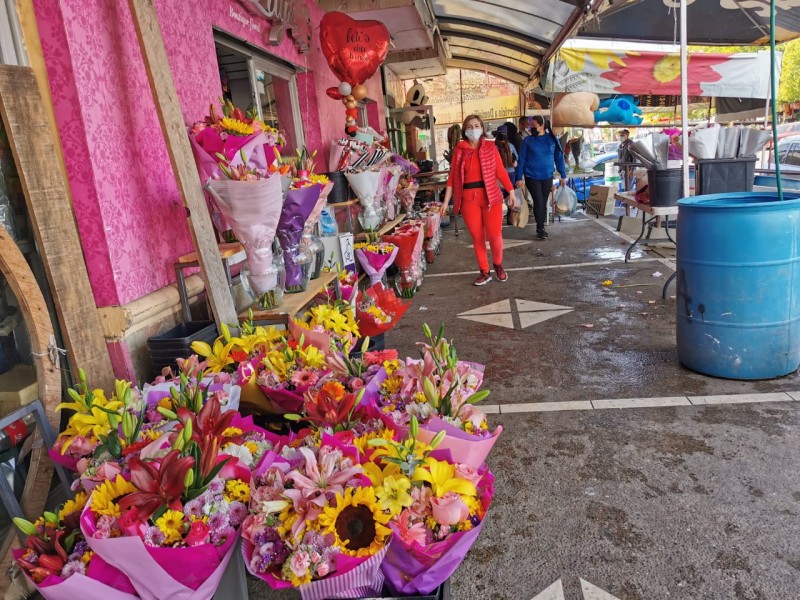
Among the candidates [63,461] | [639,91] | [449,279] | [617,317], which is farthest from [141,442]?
[639,91]

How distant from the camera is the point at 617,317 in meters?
4.71

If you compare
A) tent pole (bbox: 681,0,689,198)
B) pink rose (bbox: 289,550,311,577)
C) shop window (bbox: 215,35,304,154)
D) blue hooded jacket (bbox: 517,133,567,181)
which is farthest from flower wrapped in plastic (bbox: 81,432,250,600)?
blue hooded jacket (bbox: 517,133,567,181)

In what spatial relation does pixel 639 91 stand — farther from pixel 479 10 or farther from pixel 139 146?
pixel 139 146

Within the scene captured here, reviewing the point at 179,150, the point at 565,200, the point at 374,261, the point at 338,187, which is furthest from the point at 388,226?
the point at 565,200

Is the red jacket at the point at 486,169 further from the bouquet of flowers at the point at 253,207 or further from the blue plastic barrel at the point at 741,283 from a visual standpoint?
the bouquet of flowers at the point at 253,207

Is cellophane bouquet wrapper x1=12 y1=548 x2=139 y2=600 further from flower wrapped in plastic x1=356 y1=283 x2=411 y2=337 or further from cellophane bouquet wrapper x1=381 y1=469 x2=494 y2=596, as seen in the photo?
flower wrapped in plastic x1=356 y1=283 x2=411 y2=337

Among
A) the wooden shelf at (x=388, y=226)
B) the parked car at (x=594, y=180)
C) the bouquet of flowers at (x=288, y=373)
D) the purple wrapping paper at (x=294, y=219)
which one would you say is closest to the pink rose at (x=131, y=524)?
the bouquet of flowers at (x=288, y=373)

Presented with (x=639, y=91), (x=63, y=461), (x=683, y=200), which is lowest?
(x=63, y=461)

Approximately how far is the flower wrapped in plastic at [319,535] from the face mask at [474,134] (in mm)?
4993

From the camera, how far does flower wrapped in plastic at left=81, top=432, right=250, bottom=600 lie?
3.94 ft

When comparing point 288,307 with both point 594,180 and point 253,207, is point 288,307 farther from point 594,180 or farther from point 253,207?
point 594,180

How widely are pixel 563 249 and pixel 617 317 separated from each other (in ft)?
10.8

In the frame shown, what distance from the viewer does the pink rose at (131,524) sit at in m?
1.22

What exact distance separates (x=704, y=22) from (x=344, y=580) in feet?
29.1
